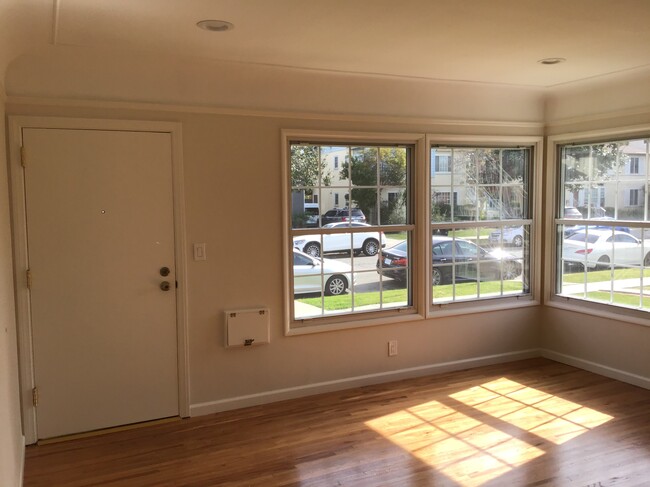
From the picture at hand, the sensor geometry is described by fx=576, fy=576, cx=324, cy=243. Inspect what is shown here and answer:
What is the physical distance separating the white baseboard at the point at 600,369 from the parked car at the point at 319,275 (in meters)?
2.03

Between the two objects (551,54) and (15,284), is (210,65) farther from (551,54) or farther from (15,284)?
(551,54)

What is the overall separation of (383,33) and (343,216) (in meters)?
1.56

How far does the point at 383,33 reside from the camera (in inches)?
119

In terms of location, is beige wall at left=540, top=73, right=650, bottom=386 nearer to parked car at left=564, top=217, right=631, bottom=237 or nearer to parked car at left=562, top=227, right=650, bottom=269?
parked car at left=564, top=217, right=631, bottom=237

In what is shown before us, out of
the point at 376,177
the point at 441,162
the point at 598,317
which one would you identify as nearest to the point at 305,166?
the point at 376,177

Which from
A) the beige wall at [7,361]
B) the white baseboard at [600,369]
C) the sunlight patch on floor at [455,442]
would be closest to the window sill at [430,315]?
the white baseboard at [600,369]

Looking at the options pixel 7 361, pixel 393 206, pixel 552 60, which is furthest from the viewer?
pixel 393 206

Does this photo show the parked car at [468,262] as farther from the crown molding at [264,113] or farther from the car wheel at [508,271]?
the crown molding at [264,113]

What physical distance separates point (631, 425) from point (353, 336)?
1.92 meters

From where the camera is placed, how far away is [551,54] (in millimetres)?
3543

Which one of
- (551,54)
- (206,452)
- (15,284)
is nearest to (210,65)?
(15,284)

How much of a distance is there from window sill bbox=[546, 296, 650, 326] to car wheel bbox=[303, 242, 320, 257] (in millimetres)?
2209

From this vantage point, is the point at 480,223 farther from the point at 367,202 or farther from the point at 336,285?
the point at 336,285

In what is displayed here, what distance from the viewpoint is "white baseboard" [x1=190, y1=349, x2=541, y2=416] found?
396cm
